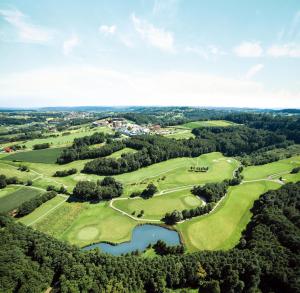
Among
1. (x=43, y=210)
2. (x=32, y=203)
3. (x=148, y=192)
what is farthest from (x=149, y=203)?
(x=32, y=203)

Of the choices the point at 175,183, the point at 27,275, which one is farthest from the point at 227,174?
the point at 27,275

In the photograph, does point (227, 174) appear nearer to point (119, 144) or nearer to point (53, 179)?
point (119, 144)

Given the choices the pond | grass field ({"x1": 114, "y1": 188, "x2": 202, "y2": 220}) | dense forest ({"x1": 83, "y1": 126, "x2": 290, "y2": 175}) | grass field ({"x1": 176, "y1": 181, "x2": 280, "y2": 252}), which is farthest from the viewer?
dense forest ({"x1": 83, "y1": 126, "x2": 290, "y2": 175})

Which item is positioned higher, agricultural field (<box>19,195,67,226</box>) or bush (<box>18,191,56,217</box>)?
bush (<box>18,191,56,217</box>)

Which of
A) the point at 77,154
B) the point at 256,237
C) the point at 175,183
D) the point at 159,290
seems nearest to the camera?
the point at 159,290

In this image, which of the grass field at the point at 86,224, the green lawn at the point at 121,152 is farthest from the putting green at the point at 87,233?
the green lawn at the point at 121,152

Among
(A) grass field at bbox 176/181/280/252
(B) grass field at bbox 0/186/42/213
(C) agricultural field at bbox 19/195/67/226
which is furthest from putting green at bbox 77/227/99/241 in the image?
(B) grass field at bbox 0/186/42/213

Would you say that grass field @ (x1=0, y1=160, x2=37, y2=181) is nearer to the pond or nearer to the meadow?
the meadow
